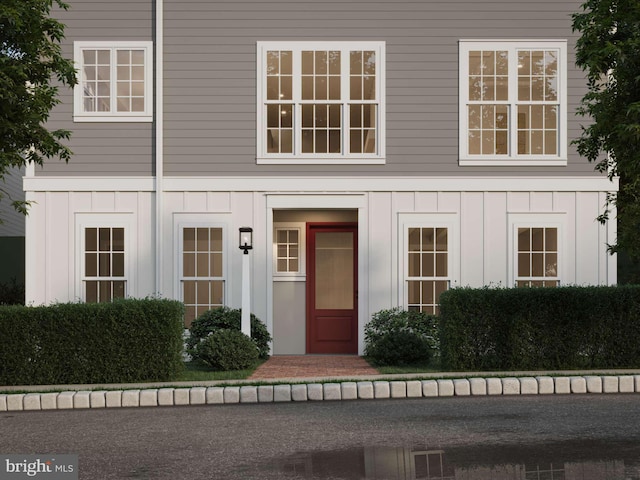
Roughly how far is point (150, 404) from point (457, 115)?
8303mm

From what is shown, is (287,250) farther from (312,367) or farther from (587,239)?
(587,239)

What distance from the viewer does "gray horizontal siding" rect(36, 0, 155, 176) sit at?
15547mm

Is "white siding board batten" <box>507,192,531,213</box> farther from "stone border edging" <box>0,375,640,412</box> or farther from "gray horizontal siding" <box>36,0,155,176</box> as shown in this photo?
"gray horizontal siding" <box>36,0,155,176</box>

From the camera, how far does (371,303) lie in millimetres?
15609

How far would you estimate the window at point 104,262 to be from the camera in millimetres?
15617

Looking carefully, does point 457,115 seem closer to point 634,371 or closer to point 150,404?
point 634,371

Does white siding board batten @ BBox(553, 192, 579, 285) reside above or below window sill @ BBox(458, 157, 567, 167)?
below

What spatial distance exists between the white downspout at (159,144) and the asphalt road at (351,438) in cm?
599

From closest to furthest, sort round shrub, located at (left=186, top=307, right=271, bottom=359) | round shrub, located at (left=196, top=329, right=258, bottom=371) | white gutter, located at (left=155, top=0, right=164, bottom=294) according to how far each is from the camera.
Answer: round shrub, located at (left=196, top=329, right=258, bottom=371) → round shrub, located at (left=186, top=307, right=271, bottom=359) → white gutter, located at (left=155, top=0, right=164, bottom=294)

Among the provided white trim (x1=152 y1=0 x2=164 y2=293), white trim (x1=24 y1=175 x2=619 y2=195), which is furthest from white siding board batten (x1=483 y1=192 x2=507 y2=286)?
white trim (x1=152 y1=0 x2=164 y2=293)

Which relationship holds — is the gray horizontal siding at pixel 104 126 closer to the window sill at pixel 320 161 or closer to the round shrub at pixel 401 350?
the window sill at pixel 320 161

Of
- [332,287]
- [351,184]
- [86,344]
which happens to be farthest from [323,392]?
[332,287]

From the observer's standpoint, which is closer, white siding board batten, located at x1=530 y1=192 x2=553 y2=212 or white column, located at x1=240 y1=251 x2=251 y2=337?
white column, located at x1=240 y1=251 x2=251 y2=337

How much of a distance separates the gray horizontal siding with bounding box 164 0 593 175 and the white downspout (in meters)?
0.14
